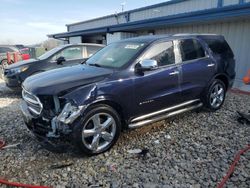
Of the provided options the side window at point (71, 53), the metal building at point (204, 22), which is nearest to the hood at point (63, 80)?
the side window at point (71, 53)

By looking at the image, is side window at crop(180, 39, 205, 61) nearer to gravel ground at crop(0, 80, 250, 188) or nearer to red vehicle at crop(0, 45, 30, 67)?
gravel ground at crop(0, 80, 250, 188)

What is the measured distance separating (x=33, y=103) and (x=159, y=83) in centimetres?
217

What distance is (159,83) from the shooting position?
4.38 metres

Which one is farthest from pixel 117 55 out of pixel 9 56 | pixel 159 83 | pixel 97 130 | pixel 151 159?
pixel 9 56

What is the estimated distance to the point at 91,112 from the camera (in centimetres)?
359

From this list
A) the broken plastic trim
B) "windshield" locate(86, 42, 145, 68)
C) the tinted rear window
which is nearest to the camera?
the broken plastic trim

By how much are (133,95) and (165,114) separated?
88 cm

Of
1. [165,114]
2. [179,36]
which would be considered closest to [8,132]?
[165,114]

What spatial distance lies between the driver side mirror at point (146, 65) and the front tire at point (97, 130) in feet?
2.87

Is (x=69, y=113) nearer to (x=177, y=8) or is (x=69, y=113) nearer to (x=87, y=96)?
(x=87, y=96)

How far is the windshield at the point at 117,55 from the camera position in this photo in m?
4.34

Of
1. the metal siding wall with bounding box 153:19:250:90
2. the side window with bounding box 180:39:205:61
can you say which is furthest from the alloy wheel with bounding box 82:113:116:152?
the metal siding wall with bounding box 153:19:250:90

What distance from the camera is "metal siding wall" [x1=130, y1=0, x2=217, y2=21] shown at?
1099 centimetres

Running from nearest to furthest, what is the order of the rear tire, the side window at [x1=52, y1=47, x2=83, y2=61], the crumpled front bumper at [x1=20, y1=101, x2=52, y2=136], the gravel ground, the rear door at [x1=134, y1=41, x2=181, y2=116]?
1. the gravel ground
2. the crumpled front bumper at [x1=20, y1=101, x2=52, y2=136]
3. the rear door at [x1=134, y1=41, x2=181, y2=116]
4. the rear tire
5. the side window at [x1=52, y1=47, x2=83, y2=61]
